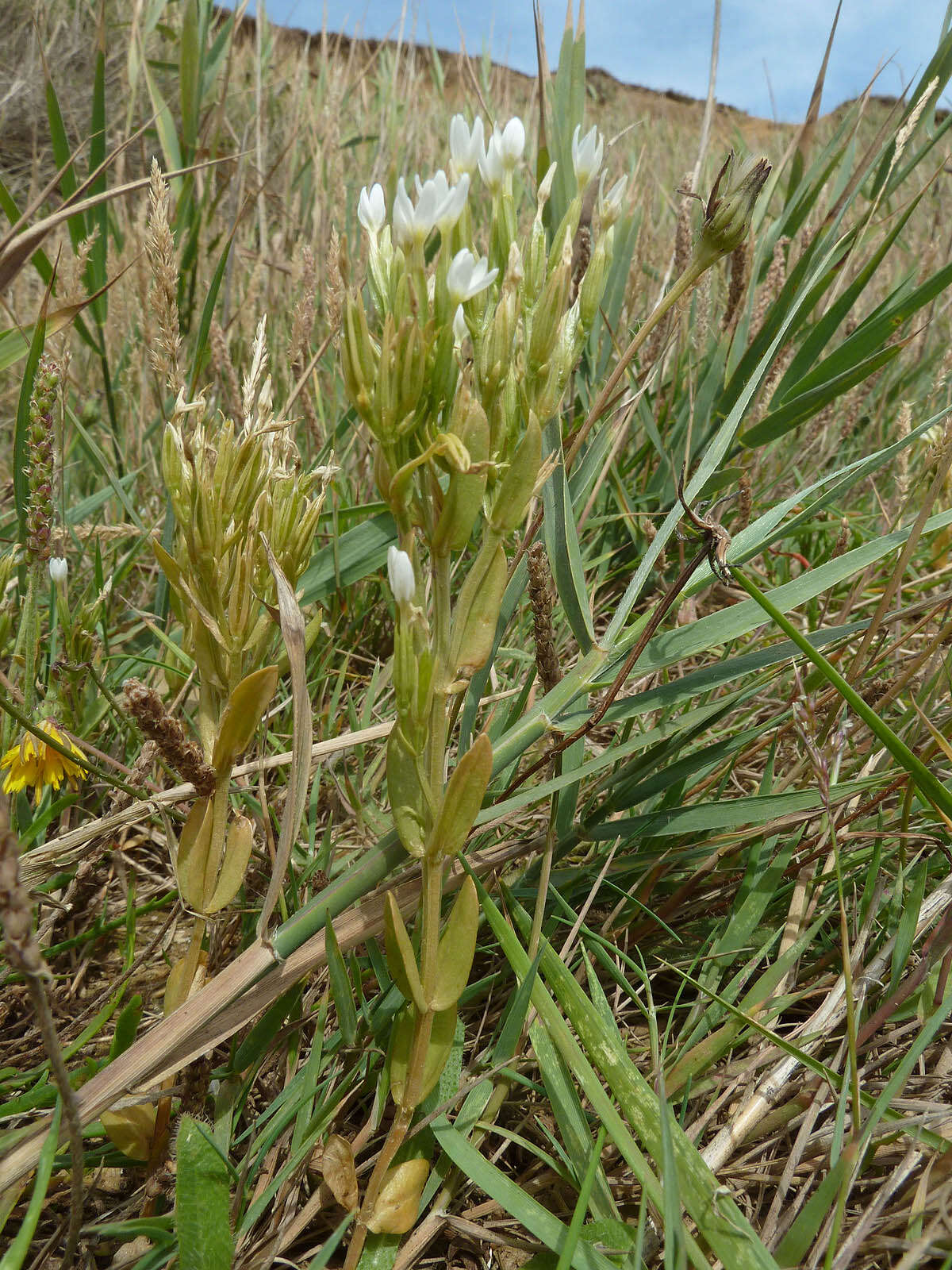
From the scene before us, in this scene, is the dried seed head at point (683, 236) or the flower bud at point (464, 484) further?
the dried seed head at point (683, 236)

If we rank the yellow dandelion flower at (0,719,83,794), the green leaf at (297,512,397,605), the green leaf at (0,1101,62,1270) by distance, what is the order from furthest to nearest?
the green leaf at (297,512,397,605)
the yellow dandelion flower at (0,719,83,794)
the green leaf at (0,1101,62,1270)

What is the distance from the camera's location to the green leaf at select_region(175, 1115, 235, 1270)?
0.64 meters

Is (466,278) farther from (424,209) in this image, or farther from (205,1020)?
(205,1020)

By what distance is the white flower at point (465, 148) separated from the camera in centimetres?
71

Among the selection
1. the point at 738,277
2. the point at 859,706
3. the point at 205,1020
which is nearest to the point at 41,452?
the point at 205,1020

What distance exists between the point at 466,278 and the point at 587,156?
0.76 ft

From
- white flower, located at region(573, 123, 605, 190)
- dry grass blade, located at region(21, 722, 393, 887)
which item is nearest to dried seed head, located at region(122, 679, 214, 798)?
dry grass blade, located at region(21, 722, 393, 887)

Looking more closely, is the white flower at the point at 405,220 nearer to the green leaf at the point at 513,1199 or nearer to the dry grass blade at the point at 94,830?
the dry grass blade at the point at 94,830

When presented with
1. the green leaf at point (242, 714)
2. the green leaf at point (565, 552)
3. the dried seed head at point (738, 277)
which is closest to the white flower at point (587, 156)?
the green leaf at point (565, 552)

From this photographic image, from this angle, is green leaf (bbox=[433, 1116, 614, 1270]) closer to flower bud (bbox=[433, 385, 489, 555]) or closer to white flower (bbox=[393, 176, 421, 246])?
flower bud (bbox=[433, 385, 489, 555])

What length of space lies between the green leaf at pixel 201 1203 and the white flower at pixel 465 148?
0.84 meters

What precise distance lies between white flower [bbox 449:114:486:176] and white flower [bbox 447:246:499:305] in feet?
0.48

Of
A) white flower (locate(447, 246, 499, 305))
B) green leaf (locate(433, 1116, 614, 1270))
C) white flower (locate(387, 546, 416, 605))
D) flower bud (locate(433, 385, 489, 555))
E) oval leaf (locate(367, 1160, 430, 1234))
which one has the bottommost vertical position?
oval leaf (locate(367, 1160, 430, 1234))

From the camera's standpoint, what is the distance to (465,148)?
724 millimetres
